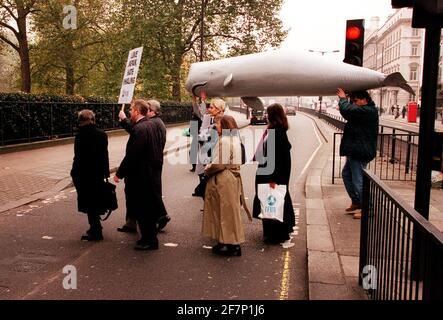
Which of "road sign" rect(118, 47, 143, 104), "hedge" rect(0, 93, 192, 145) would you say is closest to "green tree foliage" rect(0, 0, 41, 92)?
"hedge" rect(0, 93, 192, 145)

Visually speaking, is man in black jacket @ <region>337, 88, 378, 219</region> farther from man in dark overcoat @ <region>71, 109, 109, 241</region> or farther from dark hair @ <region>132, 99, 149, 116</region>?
man in dark overcoat @ <region>71, 109, 109, 241</region>

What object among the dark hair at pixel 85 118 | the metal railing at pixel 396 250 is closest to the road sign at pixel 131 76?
the dark hair at pixel 85 118

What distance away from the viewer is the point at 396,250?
3336 millimetres

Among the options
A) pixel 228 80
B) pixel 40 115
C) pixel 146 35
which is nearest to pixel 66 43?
pixel 146 35

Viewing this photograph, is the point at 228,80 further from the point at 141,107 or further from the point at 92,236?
the point at 92,236

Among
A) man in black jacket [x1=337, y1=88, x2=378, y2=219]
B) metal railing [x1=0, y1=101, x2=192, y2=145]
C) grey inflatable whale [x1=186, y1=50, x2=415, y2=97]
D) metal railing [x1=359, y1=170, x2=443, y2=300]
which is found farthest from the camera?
metal railing [x1=0, y1=101, x2=192, y2=145]

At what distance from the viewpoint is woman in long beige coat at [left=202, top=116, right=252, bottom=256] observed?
17.7 feet

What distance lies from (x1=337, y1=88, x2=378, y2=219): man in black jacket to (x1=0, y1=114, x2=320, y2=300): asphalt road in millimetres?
952

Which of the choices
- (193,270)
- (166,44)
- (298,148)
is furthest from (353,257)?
(166,44)

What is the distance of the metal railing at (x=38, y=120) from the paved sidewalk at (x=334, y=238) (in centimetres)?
743

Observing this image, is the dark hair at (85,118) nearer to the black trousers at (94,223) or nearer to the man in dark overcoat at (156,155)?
the man in dark overcoat at (156,155)

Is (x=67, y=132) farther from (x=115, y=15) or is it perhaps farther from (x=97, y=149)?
(x=115, y=15)

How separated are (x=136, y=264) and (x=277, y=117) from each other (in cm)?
236

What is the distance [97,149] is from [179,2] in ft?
96.3
